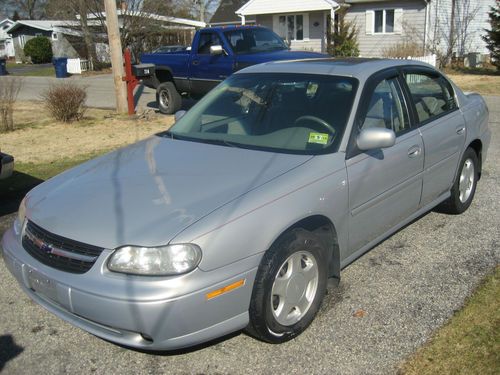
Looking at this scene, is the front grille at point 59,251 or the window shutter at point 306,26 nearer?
the front grille at point 59,251

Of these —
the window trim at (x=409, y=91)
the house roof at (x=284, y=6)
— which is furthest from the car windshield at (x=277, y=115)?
the house roof at (x=284, y=6)

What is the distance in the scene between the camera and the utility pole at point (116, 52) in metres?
12.1

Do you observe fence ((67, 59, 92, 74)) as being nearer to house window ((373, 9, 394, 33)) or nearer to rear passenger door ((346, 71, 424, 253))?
house window ((373, 9, 394, 33))

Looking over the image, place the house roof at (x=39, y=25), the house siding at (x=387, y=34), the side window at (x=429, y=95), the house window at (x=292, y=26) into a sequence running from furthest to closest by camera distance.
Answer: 1. the house roof at (x=39, y=25)
2. the house window at (x=292, y=26)
3. the house siding at (x=387, y=34)
4. the side window at (x=429, y=95)

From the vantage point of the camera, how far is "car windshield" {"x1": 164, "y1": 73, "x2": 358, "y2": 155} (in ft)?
12.0

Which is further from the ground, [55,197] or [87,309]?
[55,197]

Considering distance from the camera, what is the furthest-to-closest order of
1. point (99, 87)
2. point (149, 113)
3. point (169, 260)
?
point (99, 87) → point (149, 113) → point (169, 260)

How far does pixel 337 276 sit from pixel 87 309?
5.31 feet

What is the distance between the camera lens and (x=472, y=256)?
4.25m

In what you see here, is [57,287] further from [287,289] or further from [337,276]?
[337,276]

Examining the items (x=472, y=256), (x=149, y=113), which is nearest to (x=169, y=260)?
(x=472, y=256)

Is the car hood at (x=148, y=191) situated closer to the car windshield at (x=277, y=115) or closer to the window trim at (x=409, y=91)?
the car windshield at (x=277, y=115)

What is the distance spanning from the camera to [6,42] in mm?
52531

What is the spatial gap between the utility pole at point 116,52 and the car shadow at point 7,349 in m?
9.81
